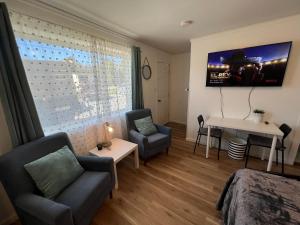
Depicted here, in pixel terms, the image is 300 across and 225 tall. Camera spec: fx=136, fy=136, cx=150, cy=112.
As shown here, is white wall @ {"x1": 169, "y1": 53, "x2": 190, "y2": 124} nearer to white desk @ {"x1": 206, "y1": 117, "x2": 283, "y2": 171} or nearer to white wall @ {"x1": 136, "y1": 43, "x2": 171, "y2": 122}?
white wall @ {"x1": 136, "y1": 43, "x2": 171, "y2": 122}

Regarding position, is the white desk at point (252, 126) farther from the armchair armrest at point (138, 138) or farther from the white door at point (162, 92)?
the white door at point (162, 92)

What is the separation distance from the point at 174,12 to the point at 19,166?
8.22 feet

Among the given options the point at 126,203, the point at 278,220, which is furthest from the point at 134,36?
the point at 278,220

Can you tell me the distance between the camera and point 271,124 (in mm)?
2379

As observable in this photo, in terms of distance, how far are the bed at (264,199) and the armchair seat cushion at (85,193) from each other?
1.26 meters

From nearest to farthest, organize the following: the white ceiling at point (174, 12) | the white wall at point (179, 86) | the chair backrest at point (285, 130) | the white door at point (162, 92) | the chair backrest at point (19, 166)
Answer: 1. the chair backrest at point (19, 166)
2. the white ceiling at point (174, 12)
3. the chair backrest at point (285, 130)
4. the white door at point (162, 92)
5. the white wall at point (179, 86)

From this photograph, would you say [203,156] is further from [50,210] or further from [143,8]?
[143,8]

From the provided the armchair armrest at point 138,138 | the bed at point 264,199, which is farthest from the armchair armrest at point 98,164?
the bed at point 264,199

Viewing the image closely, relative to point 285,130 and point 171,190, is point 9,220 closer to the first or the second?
point 171,190

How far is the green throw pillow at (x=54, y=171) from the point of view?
129 cm

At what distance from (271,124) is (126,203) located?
2.68 metres

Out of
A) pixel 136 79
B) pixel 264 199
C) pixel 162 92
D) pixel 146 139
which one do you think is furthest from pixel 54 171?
pixel 162 92

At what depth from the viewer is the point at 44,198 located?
1.18 m

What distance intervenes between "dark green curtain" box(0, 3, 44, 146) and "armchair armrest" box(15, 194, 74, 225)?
1.99 feet
